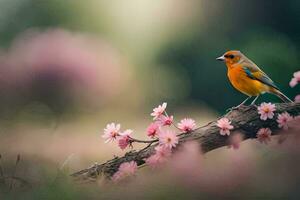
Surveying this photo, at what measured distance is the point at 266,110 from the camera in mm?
4758

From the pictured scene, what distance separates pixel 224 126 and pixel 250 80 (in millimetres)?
190

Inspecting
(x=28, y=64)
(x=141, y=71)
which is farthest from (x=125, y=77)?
(x=28, y=64)

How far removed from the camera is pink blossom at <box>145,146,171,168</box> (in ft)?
15.7

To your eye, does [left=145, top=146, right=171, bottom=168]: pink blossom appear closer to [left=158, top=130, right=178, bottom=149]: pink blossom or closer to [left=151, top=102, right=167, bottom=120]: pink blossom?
[left=158, top=130, right=178, bottom=149]: pink blossom

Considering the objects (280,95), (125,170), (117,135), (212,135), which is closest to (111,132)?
(117,135)

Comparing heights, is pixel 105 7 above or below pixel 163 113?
above

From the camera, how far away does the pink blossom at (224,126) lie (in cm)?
477

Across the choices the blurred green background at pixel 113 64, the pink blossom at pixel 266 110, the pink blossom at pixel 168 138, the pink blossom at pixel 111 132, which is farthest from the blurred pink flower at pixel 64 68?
the pink blossom at pixel 266 110

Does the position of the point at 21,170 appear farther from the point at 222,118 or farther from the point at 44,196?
the point at 222,118

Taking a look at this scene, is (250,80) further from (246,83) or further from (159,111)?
(159,111)

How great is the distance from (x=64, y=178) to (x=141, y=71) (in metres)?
0.48

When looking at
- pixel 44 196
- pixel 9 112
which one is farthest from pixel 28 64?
pixel 44 196

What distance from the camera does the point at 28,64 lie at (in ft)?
15.9

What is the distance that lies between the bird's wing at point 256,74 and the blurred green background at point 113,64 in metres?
0.03
